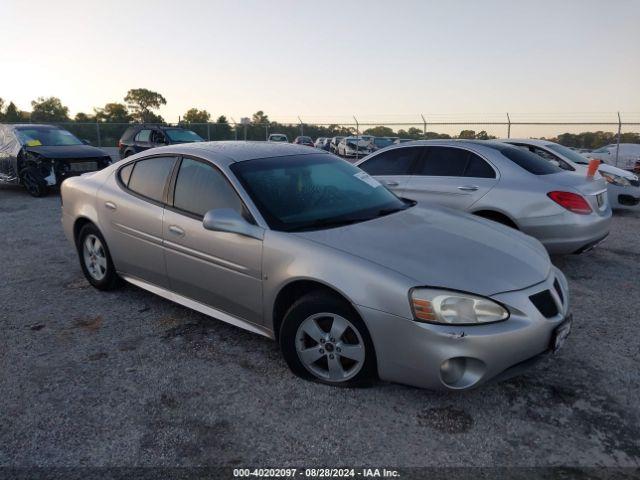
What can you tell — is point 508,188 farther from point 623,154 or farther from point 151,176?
point 623,154

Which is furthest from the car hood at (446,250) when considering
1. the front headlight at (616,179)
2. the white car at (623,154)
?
the white car at (623,154)

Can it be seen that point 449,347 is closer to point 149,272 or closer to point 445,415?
point 445,415

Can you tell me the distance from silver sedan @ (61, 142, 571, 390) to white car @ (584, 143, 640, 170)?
14.4 metres

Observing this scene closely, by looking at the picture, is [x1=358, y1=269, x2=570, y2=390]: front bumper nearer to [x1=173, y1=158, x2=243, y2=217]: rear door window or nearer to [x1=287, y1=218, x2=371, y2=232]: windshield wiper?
[x1=287, y1=218, x2=371, y2=232]: windshield wiper

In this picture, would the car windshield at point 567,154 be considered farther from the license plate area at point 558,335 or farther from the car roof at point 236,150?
the license plate area at point 558,335

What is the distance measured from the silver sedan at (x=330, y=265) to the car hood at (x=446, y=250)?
11 mm

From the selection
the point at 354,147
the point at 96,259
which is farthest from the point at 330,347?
the point at 354,147

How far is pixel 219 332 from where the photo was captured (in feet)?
12.9

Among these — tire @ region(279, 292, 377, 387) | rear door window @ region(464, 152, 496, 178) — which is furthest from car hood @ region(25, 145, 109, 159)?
tire @ region(279, 292, 377, 387)

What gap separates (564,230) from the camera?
16.6ft

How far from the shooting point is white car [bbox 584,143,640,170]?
51.2 feet

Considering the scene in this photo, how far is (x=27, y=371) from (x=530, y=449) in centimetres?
309

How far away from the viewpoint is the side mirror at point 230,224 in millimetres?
3209

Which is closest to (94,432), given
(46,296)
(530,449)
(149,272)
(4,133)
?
(149,272)
